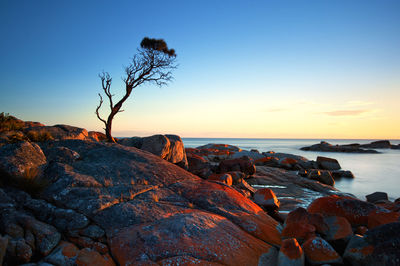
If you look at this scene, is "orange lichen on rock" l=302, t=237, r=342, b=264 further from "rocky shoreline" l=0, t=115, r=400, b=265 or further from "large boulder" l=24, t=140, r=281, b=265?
"large boulder" l=24, t=140, r=281, b=265

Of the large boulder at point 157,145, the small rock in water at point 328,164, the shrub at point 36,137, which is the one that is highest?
the shrub at point 36,137

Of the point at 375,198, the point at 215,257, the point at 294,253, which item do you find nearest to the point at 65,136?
the point at 215,257

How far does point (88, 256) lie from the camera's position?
9.86 feet

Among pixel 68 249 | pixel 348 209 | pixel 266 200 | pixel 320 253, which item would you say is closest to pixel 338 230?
pixel 320 253

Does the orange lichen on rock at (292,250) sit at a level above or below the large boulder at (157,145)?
below

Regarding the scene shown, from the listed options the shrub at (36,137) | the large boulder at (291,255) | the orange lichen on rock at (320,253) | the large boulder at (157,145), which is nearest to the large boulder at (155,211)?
the large boulder at (291,255)

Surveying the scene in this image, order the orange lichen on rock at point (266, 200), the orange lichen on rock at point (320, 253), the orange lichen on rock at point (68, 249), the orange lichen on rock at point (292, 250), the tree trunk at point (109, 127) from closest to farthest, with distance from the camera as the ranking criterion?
the orange lichen on rock at point (68, 249), the orange lichen on rock at point (292, 250), the orange lichen on rock at point (320, 253), the orange lichen on rock at point (266, 200), the tree trunk at point (109, 127)

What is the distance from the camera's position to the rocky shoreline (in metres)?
3.05

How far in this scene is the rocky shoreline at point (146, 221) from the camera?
3.05 m

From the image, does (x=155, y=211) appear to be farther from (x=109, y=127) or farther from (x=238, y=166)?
(x=109, y=127)

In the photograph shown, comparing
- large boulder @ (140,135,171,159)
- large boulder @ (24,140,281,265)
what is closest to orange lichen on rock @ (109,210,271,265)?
large boulder @ (24,140,281,265)

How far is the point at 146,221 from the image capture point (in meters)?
3.76

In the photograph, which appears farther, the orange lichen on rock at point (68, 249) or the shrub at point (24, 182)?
the shrub at point (24, 182)

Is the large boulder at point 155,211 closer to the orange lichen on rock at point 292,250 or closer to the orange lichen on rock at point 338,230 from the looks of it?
the orange lichen on rock at point 292,250
